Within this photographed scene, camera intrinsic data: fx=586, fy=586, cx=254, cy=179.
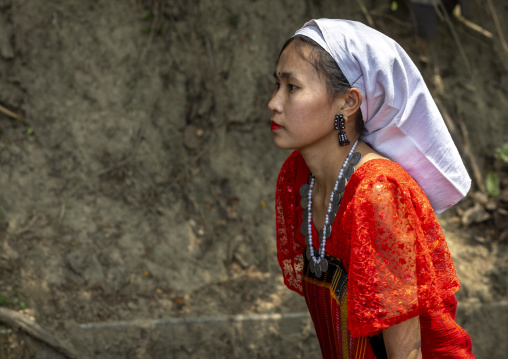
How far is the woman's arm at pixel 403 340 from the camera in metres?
2.06

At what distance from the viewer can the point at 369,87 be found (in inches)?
84.7

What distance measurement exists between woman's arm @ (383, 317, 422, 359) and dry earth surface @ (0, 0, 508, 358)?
2.21 m

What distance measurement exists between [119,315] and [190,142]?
1.48 metres

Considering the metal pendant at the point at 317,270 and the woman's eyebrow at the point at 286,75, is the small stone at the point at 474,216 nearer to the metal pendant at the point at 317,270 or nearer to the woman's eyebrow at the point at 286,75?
the metal pendant at the point at 317,270

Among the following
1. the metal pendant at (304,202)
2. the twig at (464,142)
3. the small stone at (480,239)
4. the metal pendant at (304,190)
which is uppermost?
the metal pendant at (304,190)

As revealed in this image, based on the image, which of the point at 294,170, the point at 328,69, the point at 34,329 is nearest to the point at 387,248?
the point at 328,69

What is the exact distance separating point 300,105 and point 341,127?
18 centimetres

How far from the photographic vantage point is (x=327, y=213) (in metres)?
2.30

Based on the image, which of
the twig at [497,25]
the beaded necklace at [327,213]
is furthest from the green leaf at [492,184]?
the beaded necklace at [327,213]

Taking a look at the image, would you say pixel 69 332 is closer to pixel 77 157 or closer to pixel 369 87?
pixel 77 157

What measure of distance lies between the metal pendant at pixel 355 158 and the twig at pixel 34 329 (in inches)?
98.8

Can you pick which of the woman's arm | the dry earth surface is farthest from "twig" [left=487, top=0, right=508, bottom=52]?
the woman's arm

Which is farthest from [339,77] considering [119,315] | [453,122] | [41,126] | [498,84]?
[498,84]

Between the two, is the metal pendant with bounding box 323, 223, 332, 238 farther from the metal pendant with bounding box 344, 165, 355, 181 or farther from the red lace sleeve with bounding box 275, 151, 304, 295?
the red lace sleeve with bounding box 275, 151, 304, 295
